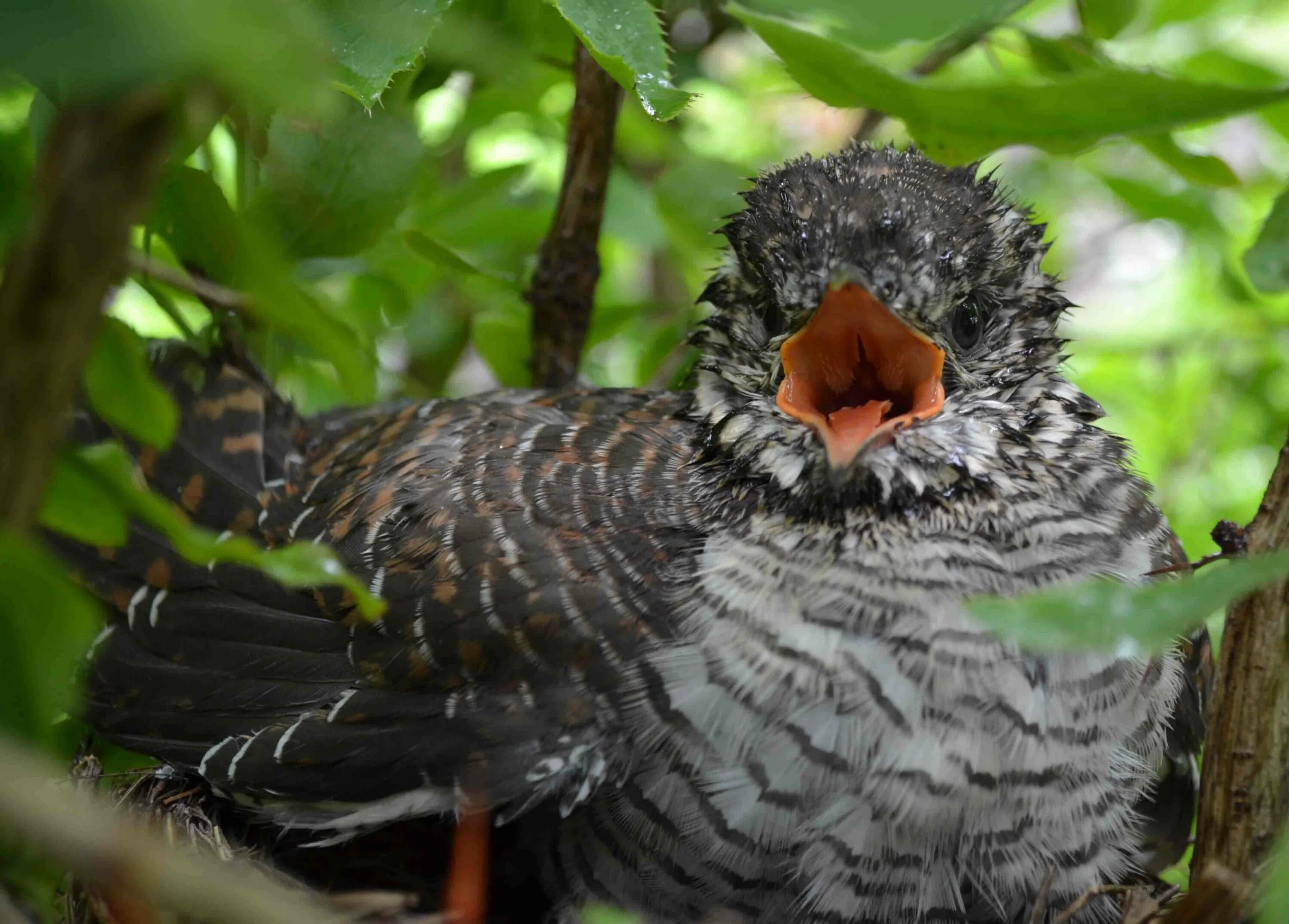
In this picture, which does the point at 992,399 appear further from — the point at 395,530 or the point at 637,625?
the point at 395,530

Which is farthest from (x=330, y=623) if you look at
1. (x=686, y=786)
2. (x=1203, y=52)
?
(x=1203, y=52)

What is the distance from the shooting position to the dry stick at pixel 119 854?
1.58 feet

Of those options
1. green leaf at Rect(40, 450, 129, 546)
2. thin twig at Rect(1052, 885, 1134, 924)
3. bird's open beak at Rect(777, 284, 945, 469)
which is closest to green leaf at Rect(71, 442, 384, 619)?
green leaf at Rect(40, 450, 129, 546)

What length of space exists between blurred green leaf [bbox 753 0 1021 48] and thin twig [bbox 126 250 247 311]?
0.65 m

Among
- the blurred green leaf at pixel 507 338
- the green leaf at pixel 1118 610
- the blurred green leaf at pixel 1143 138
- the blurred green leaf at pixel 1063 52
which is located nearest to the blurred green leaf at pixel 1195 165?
the blurred green leaf at pixel 1143 138

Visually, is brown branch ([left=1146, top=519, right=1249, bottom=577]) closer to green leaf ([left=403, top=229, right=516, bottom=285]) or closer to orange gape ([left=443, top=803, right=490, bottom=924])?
orange gape ([left=443, top=803, right=490, bottom=924])

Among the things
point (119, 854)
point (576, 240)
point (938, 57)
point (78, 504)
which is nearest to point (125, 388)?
point (78, 504)

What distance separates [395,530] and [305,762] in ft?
0.96

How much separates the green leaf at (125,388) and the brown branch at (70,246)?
20 centimetres

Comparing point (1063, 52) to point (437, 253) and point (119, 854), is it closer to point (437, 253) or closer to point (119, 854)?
point (437, 253)

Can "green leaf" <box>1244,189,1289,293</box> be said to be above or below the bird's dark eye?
above

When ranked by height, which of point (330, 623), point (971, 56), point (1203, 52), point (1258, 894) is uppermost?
point (971, 56)

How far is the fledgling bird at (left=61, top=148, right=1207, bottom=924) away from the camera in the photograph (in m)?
1.20

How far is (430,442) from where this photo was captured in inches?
63.0
